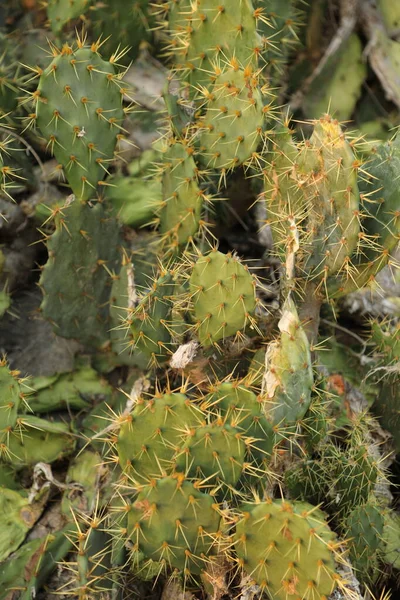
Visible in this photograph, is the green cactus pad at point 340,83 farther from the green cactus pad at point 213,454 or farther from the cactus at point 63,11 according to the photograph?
the green cactus pad at point 213,454

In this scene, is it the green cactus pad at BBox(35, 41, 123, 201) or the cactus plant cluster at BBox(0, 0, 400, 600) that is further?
the green cactus pad at BBox(35, 41, 123, 201)

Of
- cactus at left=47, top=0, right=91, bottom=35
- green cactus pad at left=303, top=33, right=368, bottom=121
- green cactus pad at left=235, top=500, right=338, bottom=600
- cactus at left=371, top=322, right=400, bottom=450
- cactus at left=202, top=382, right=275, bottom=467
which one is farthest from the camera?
green cactus pad at left=303, top=33, right=368, bottom=121

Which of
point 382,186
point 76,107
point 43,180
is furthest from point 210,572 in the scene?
point 43,180

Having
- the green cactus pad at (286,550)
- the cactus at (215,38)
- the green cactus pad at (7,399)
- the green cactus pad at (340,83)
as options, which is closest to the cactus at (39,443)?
the green cactus pad at (7,399)

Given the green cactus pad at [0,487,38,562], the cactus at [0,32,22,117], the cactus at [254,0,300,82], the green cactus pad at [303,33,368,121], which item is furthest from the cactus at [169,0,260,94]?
the green cactus pad at [0,487,38,562]

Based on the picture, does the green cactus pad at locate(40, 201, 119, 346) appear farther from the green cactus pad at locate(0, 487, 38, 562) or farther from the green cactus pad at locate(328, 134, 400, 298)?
the green cactus pad at locate(328, 134, 400, 298)

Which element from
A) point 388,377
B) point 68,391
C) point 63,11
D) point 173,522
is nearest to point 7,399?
point 68,391

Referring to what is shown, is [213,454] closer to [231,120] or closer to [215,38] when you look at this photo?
[231,120]
